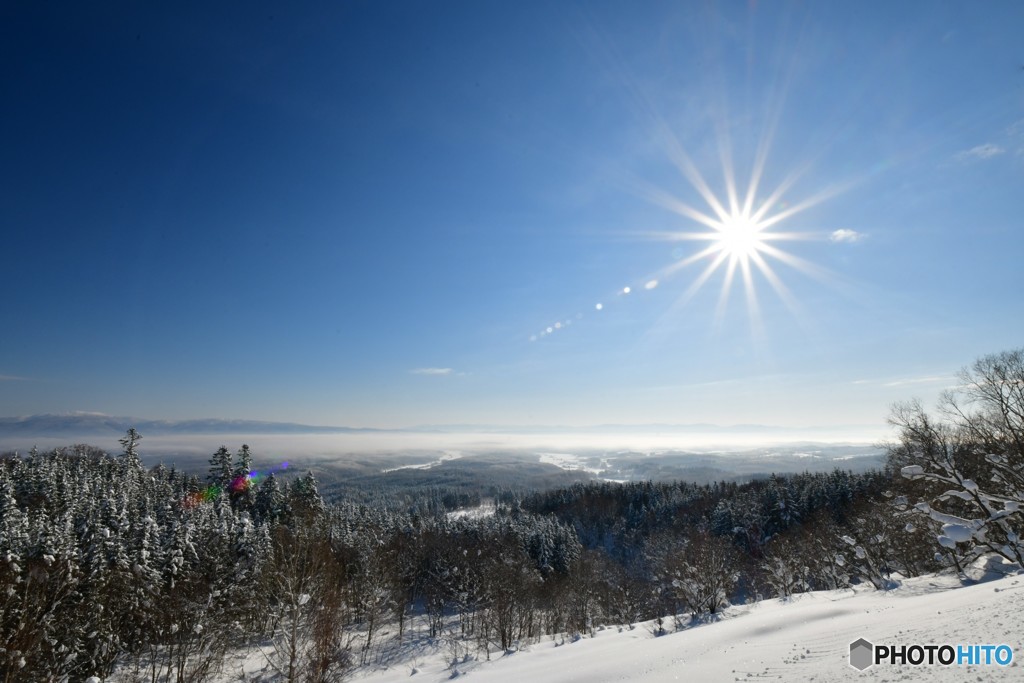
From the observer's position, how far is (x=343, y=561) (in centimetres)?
4619

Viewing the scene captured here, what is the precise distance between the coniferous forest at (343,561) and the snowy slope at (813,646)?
5.86 meters

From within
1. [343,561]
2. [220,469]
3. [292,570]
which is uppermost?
[292,570]

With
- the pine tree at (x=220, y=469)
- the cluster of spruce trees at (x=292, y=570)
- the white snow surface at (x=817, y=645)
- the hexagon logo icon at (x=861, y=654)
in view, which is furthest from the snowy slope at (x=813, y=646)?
the pine tree at (x=220, y=469)

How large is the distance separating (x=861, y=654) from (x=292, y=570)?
62.0ft

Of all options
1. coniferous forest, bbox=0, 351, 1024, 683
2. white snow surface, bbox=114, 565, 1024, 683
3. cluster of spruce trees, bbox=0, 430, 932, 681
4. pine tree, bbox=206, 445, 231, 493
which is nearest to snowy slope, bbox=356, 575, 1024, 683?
white snow surface, bbox=114, 565, 1024, 683

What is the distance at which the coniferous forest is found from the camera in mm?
18297

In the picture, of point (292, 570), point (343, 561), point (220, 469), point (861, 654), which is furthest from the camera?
point (220, 469)

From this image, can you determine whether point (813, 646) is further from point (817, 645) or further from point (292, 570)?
point (292, 570)

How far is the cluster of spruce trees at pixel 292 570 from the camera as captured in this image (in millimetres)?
18438

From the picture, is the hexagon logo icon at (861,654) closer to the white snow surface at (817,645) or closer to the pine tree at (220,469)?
the white snow surface at (817,645)

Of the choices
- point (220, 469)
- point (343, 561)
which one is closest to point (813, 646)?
point (343, 561)

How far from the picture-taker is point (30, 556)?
25.2m

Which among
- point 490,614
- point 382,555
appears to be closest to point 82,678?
point 382,555

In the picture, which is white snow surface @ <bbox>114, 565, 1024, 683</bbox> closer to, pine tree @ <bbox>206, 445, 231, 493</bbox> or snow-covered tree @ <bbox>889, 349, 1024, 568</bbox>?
snow-covered tree @ <bbox>889, 349, 1024, 568</bbox>
